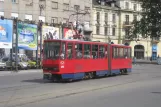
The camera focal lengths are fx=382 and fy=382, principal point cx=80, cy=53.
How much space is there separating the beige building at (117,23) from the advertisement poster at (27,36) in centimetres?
4799

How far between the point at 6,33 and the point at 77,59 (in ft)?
47.2

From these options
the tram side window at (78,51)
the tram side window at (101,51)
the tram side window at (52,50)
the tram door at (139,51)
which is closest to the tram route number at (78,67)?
the tram side window at (78,51)

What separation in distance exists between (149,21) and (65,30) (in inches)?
803

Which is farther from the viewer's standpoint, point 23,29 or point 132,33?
point 23,29

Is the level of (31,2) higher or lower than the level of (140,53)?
higher

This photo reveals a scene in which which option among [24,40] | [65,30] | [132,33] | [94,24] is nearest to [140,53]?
[94,24]

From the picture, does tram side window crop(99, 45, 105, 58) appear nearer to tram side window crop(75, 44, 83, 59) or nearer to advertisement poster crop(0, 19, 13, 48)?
tram side window crop(75, 44, 83, 59)

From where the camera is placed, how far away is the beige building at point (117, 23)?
91.2m

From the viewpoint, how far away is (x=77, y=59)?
2500cm

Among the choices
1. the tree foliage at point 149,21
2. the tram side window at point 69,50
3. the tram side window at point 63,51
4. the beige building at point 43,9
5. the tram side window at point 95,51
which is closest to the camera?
the tram side window at point 63,51

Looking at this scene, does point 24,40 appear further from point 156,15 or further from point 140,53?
point 140,53

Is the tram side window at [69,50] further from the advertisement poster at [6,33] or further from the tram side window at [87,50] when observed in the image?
the advertisement poster at [6,33]

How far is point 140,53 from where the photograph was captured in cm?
10238

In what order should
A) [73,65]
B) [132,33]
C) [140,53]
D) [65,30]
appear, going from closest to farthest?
[73,65] < [132,33] < [65,30] < [140,53]
